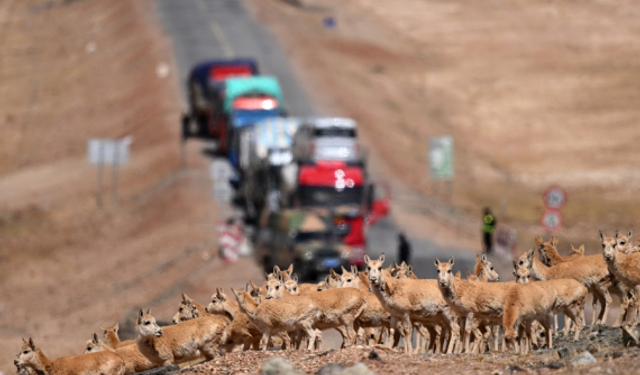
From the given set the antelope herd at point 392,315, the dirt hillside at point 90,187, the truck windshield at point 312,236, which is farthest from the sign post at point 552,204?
the antelope herd at point 392,315

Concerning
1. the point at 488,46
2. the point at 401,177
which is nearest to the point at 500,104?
the point at 488,46

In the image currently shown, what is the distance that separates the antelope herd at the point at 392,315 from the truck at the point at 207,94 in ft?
136

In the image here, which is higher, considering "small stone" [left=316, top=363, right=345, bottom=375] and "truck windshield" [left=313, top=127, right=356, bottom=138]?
"truck windshield" [left=313, top=127, right=356, bottom=138]

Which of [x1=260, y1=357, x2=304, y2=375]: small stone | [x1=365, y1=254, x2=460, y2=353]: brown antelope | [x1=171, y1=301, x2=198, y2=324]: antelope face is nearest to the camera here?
[x1=260, y1=357, x2=304, y2=375]: small stone

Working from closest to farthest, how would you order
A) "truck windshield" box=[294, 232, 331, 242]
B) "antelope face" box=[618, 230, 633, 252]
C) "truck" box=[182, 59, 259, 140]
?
"antelope face" box=[618, 230, 633, 252] < "truck windshield" box=[294, 232, 331, 242] < "truck" box=[182, 59, 259, 140]

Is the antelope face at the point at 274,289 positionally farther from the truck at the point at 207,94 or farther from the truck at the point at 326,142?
the truck at the point at 207,94

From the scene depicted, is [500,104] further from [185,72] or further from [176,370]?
[176,370]

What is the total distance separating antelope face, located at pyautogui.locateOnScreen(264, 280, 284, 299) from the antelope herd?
0.02m

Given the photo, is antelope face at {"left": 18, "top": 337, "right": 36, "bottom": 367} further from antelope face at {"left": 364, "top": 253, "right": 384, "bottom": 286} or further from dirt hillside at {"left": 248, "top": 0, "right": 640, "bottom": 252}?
dirt hillside at {"left": 248, "top": 0, "right": 640, "bottom": 252}

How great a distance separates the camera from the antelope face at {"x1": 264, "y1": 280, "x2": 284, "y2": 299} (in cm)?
2122

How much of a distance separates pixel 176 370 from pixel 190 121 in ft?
158

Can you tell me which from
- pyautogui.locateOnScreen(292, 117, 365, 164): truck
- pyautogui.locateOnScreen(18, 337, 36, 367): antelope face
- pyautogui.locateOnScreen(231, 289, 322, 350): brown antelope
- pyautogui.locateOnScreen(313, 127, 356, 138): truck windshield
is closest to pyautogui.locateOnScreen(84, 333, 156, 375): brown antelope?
pyautogui.locateOnScreen(18, 337, 36, 367): antelope face

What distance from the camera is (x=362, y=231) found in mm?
42188

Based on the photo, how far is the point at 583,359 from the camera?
682 inches
